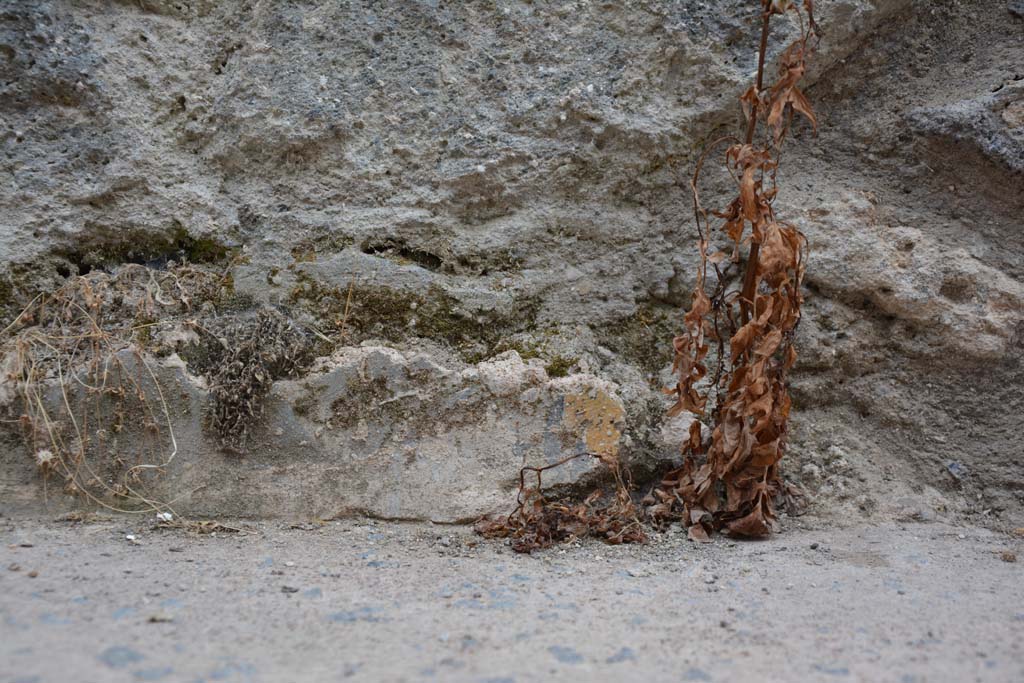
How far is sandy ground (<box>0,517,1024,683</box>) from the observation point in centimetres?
128

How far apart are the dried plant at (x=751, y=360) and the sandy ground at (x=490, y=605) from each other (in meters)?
0.10

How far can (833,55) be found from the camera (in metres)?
2.35

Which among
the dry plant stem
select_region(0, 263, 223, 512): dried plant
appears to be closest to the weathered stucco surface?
select_region(0, 263, 223, 512): dried plant

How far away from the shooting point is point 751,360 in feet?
6.43

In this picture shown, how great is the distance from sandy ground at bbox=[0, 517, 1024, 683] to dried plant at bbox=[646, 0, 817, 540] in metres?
0.10

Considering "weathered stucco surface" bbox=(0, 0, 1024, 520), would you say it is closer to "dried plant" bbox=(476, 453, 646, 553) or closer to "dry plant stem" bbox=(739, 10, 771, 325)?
"dried plant" bbox=(476, 453, 646, 553)

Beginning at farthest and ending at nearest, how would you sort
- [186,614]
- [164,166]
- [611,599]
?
[164,166]
[611,599]
[186,614]

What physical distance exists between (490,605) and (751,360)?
34.1 inches

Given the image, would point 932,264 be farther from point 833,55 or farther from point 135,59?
point 135,59

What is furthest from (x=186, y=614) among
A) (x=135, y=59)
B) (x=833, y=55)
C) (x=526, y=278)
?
(x=833, y=55)

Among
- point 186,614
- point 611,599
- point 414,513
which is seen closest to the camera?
point 186,614

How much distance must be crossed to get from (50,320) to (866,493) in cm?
222

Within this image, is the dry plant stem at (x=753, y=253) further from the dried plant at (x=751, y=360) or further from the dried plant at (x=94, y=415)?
the dried plant at (x=94, y=415)

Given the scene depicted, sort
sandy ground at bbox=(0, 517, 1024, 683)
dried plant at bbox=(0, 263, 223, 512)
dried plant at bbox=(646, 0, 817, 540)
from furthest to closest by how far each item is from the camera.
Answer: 1. dried plant at bbox=(0, 263, 223, 512)
2. dried plant at bbox=(646, 0, 817, 540)
3. sandy ground at bbox=(0, 517, 1024, 683)
